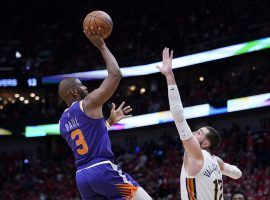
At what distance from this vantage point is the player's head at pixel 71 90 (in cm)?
491

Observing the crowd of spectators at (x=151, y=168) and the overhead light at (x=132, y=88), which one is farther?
the overhead light at (x=132, y=88)

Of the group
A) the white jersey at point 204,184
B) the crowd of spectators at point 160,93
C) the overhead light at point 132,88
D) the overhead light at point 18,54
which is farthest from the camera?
the overhead light at point 18,54

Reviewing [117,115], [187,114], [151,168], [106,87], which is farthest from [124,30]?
[106,87]

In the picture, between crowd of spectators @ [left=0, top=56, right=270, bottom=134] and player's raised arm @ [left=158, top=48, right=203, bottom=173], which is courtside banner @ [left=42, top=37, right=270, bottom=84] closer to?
crowd of spectators @ [left=0, top=56, right=270, bottom=134]

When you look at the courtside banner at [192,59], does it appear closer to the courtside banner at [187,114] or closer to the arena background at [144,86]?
the arena background at [144,86]

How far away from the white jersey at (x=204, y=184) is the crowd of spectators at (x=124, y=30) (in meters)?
18.9

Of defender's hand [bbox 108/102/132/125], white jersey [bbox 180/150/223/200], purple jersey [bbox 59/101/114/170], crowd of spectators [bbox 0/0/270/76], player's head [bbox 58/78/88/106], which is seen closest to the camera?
white jersey [bbox 180/150/223/200]

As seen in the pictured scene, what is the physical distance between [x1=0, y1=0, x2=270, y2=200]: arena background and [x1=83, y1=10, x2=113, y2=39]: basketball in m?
12.5

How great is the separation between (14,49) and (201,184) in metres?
26.8

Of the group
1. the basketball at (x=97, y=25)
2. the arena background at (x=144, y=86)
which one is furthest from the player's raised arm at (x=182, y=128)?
the arena background at (x=144, y=86)

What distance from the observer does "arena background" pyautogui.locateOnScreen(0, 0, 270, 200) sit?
21.7m

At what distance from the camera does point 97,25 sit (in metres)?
4.84

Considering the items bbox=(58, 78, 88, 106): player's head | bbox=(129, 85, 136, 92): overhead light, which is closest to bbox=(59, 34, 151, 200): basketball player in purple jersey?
bbox=(58, 78, 88, 106): player's head

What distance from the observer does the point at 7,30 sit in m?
32.5
